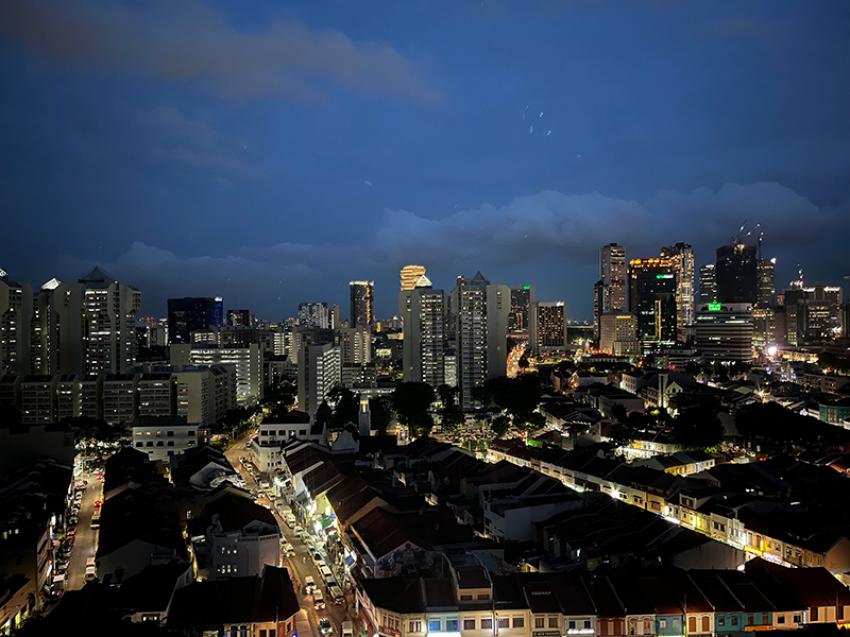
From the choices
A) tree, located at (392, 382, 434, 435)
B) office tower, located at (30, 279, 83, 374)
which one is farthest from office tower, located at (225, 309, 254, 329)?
tree, located at (392, 382, 434, 435)

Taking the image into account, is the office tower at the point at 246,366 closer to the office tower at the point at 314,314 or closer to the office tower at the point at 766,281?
the office tower at the point at 314,314

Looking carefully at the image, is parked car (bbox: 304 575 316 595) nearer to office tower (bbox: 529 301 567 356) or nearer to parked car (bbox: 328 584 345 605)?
parked car (bbox: 328 584 345 605)

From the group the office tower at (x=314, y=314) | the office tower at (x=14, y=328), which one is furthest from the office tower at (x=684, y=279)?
the office tower at (x=14, y=328)

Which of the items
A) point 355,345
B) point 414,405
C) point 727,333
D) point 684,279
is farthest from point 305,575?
point 684,279

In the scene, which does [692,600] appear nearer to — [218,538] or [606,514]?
[606,514]

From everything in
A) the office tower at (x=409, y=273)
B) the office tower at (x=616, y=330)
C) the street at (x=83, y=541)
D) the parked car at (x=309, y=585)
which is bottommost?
the street at (x=83, y=541)
